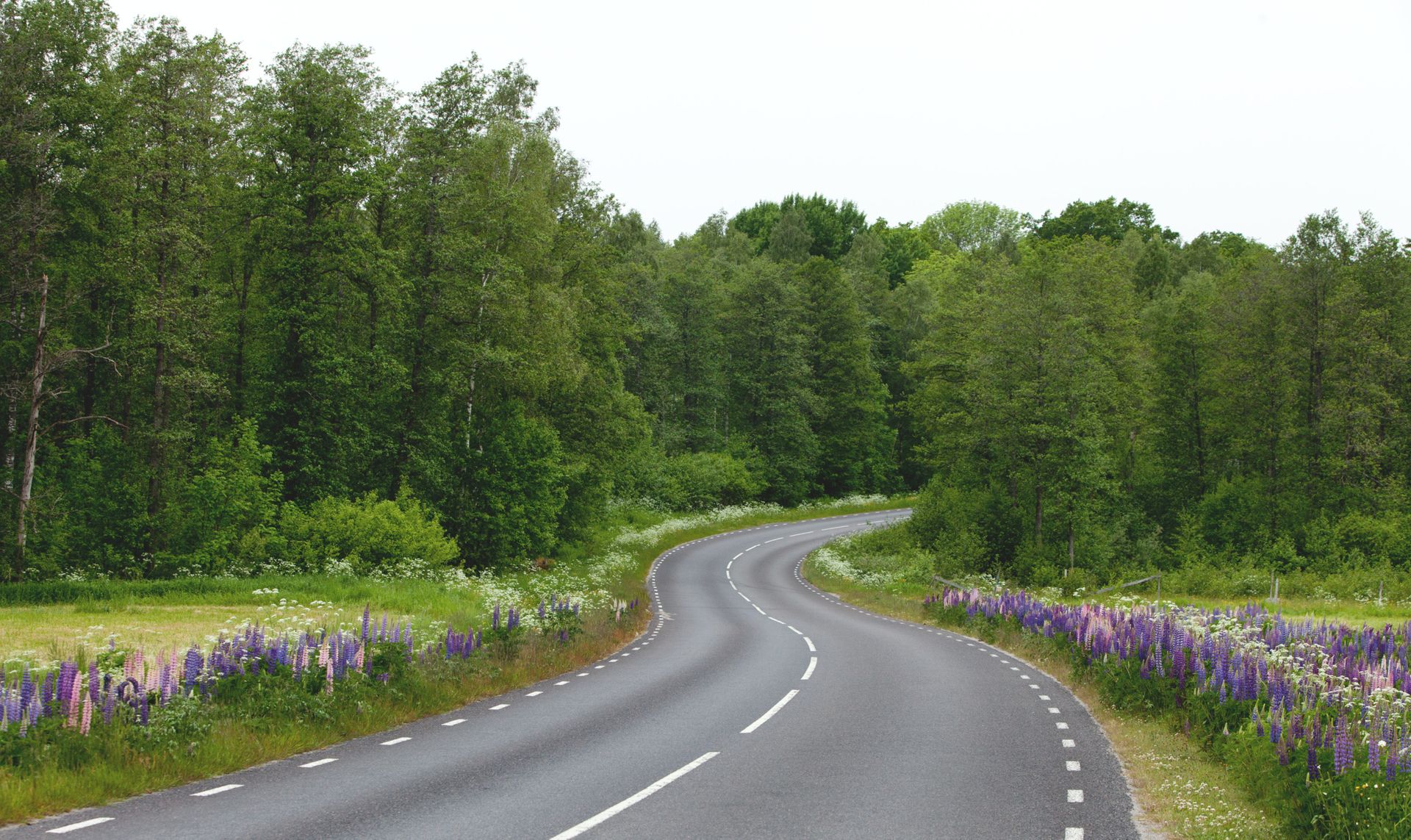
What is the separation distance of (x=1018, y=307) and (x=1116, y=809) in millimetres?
40179

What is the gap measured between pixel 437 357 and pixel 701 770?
32244 millimetres

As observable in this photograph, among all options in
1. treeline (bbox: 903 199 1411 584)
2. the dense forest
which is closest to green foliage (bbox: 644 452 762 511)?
the dense forest

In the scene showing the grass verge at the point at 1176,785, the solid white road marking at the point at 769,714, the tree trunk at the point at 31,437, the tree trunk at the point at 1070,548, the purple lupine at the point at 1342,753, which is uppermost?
the tree trunk at the point at 31,437

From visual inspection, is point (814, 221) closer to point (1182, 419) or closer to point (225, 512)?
point (1182, 419)

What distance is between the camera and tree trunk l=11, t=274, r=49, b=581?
27.2 meters

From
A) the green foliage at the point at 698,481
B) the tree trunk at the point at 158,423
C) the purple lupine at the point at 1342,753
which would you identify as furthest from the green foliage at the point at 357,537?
the green foliage at the point at 698,481

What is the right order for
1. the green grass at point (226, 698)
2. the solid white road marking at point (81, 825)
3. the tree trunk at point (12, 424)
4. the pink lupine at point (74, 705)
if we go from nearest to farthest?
the solid white road marking at point (81, 825), the green grass at point (226, 698), the pink lupine at point (74, 705), the tree trunk at point (12, 424)

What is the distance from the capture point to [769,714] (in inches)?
506

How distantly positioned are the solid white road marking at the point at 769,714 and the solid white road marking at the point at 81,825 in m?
6.50

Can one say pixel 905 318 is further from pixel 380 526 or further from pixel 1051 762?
pixel 1051 762

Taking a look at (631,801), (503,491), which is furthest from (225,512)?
(631,801)

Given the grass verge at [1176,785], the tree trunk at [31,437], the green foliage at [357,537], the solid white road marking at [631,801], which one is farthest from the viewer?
the green foliage at [357,537]

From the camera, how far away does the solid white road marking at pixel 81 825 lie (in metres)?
6.85

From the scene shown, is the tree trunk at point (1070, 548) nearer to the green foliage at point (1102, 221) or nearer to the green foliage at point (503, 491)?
the green foliage at point (503, 491)
